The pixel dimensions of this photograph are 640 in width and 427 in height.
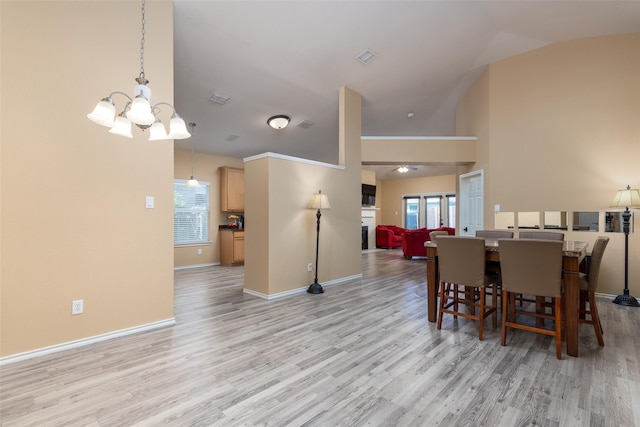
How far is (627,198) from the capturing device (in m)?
3.80

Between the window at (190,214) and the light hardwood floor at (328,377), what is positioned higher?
the window at (190,214)

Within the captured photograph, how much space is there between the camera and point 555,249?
2438 mm

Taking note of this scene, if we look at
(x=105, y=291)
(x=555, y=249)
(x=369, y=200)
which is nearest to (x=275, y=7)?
(x=105, y=291)

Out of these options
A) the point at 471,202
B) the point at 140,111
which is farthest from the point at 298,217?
the point at 471,202

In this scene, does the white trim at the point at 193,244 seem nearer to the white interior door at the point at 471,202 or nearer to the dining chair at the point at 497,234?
the white interior door at the point at 471,202

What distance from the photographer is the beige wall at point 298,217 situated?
4168 millimetres

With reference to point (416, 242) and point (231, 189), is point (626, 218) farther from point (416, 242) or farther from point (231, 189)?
point (231, 189)

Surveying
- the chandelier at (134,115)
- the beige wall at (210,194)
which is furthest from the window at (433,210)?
the chandelier at (134,115)

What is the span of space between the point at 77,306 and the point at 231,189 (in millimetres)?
4820

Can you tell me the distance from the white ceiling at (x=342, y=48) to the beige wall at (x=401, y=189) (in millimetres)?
5424

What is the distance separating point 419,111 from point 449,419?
5927 millimetres

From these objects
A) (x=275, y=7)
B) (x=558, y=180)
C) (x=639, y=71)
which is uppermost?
(x=275, y=7)

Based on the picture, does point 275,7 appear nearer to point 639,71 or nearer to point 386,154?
point 386,154

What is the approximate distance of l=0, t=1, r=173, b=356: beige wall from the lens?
2344 mm
